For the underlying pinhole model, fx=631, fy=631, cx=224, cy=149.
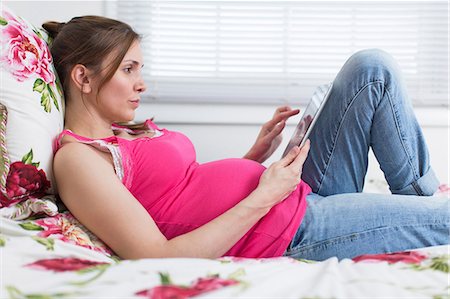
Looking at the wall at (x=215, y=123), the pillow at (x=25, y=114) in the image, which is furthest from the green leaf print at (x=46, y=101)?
the wall at (x=215, y=123)

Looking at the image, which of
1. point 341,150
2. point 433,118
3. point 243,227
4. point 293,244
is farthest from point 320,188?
point 433,118

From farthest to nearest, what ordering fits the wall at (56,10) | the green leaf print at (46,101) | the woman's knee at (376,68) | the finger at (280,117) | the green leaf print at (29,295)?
the wall at (56,10) < the finger at (280,117) < the woman's knee at (376,68) < the green leaf print at (46,101) < the green leaf print at (29,295)

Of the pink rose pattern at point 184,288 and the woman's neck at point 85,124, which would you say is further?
the woman's neck at point 85,124

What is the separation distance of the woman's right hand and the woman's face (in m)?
0.36

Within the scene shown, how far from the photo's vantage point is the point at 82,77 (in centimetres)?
145

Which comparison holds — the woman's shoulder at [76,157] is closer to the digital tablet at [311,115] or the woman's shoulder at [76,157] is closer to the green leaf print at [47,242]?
the green leaf print at [47,242]

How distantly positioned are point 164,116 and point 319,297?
1.58 metres

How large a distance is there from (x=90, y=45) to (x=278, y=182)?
0.53m

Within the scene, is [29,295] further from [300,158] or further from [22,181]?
[300,158]

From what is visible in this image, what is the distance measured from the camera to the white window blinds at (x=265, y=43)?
2.40m

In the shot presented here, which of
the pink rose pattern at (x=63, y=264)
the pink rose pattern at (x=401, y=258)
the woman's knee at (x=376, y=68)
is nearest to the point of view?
the pink rose pattern at (x=63, y=264)

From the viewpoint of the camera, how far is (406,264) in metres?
1.02

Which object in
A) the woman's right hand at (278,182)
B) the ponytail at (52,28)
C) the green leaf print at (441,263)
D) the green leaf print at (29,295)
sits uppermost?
the ponytail at (52,28)

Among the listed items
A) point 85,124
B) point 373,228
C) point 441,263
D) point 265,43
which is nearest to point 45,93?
point 85,124
